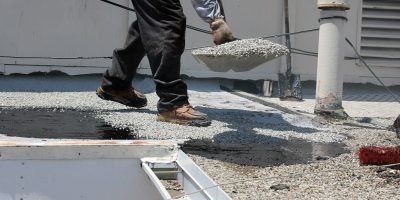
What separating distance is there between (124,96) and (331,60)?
5.52ft

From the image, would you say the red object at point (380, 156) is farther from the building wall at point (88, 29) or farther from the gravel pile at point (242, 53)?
the building wall at point (88, 29)

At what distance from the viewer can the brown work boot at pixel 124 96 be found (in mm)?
4715

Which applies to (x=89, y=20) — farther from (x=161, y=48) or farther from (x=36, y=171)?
(x=36, y=171)

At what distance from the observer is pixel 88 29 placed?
6.87 m

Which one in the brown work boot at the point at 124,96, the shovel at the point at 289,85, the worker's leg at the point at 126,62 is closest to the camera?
the worker's leg at the point at 126,62

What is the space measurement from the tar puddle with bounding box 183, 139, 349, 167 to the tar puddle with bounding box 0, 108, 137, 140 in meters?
0.51

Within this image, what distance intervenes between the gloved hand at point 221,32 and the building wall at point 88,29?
10.2 feet

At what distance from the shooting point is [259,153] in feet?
11.3

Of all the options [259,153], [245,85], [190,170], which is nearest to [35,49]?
[245,85]

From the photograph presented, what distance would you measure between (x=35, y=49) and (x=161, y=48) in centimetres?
326

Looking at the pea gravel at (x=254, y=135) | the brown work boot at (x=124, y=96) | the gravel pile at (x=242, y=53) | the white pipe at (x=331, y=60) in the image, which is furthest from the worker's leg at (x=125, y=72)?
the white pipe at (x=331, y=60)

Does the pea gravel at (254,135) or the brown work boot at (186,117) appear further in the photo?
the brown work boot at (186,117)

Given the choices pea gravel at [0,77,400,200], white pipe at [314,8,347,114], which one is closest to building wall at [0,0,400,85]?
pea gravel at [0,77,400,200]

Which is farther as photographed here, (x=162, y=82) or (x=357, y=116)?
(x=357, y=116)
